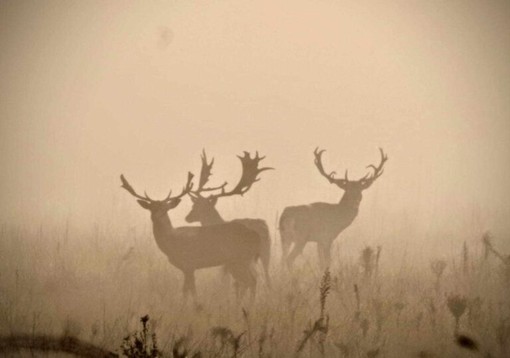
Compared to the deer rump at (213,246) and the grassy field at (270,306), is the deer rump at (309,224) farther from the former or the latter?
the deer rump at (213,246)

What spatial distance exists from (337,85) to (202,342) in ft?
205

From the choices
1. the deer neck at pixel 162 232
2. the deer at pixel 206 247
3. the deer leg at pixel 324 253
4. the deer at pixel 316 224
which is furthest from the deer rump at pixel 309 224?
the deer neck at pixel 162 232

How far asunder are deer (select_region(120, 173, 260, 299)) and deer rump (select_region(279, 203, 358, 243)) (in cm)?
218

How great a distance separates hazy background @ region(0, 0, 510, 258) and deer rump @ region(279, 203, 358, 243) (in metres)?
1.57

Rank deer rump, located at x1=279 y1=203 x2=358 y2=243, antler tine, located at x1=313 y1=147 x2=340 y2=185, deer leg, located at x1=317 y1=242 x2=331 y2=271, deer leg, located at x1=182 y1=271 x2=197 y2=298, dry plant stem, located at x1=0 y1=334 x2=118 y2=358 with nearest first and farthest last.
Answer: dry plant stem, located at x1=0 y1=334 x2=118 y2=358 < deer leg, located at x1=182 y1=271 x2=197 y2=298 < deer leg, located at x1=317 y1=242 x2=331 y2=271 < deer rump, located at x1=279 y1=203 x2=358 y2=243 < antler tine, located at x1=313 y1=147 x2=340 y2=185

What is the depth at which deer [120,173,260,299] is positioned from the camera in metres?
7.71

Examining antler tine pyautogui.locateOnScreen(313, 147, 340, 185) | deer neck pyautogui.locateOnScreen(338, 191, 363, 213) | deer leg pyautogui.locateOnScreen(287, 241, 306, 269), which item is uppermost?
antler tine pyautogui.locateOnScreen(313, 147, 340, 185)

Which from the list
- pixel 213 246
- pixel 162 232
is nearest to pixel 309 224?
pixel 213 246

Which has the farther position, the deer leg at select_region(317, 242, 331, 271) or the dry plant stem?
the deer leg at select_region(317, 242, 331, 271)

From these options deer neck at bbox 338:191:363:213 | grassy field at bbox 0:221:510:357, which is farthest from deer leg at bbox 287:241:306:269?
deer neck at bbox 338:191:363:213

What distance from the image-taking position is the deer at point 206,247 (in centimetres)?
771

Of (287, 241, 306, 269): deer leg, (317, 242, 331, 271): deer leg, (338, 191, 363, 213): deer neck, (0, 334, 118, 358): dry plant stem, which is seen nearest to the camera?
(0, 334, 118, 358): dry plant stem

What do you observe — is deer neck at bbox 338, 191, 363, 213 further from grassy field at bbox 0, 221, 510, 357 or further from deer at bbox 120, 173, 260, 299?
deer at bbox 120, 173, 260, 299

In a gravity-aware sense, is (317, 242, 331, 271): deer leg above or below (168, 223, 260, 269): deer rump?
below
